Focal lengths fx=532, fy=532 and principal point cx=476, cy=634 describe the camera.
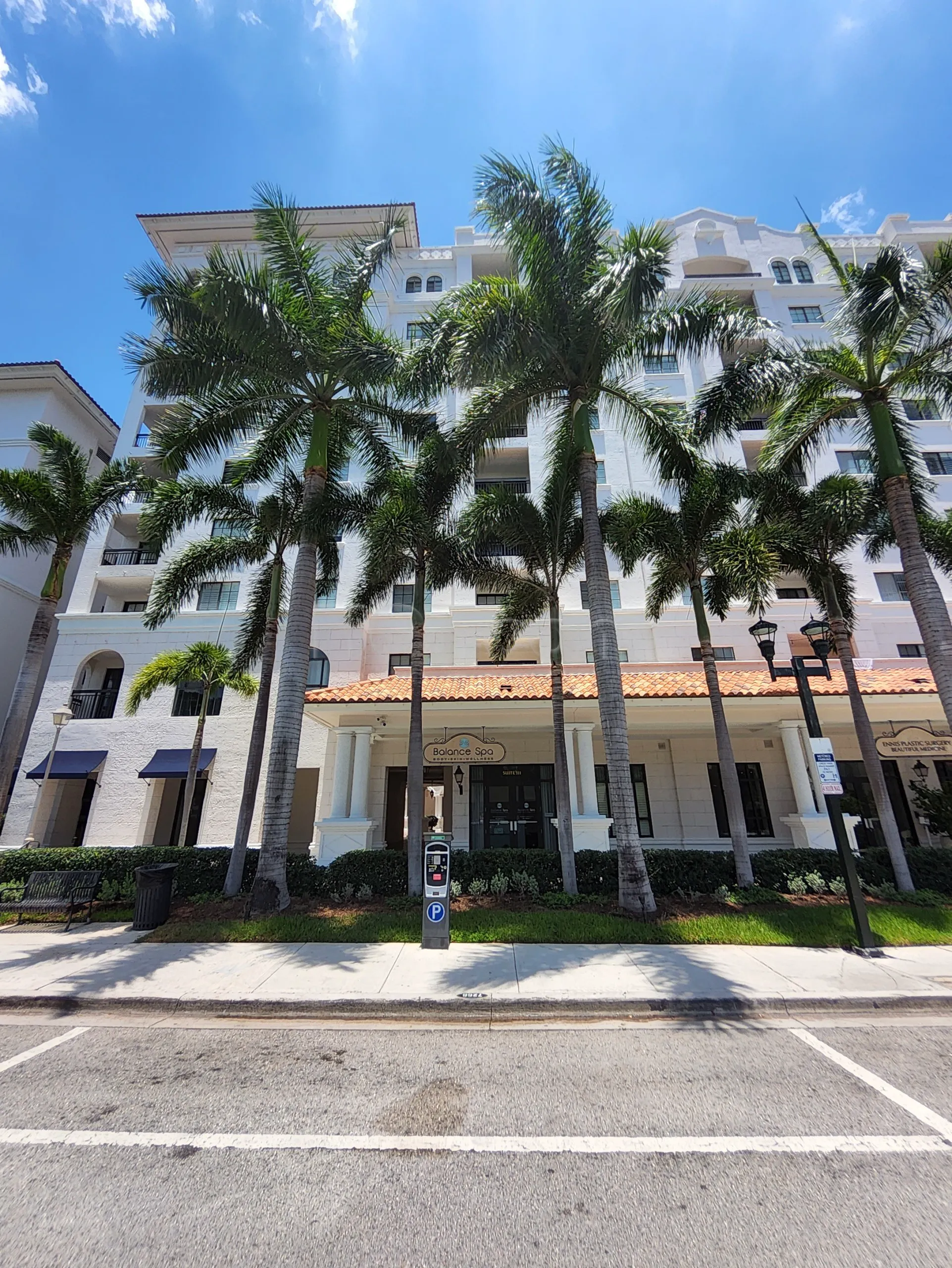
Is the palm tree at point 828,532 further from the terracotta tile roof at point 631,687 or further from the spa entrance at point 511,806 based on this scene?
the spa entrance at point 511,806

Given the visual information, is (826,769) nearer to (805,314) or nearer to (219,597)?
(219,597)

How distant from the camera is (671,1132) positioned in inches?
147

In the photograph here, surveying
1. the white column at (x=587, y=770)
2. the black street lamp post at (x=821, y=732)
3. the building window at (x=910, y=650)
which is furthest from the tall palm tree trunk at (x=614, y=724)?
the building window at (x=910, y=650)

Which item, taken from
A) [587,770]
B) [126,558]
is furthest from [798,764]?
[126,558]

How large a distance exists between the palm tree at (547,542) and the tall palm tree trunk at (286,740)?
352 cm

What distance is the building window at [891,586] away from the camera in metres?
21.9

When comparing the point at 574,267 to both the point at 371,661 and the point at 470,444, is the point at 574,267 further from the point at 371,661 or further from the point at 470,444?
the point at 371,661

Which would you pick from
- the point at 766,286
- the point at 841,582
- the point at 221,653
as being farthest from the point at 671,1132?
the point at 766,286

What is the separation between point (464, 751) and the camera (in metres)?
15.0

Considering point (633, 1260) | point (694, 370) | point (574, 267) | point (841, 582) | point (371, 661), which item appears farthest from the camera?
point (694, 370)

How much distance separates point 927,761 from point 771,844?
19.1ft

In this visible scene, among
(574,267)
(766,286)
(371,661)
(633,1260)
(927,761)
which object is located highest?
(766,286)

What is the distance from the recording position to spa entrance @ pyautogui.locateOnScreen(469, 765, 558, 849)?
16.2 metres

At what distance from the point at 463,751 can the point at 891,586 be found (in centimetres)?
1974
